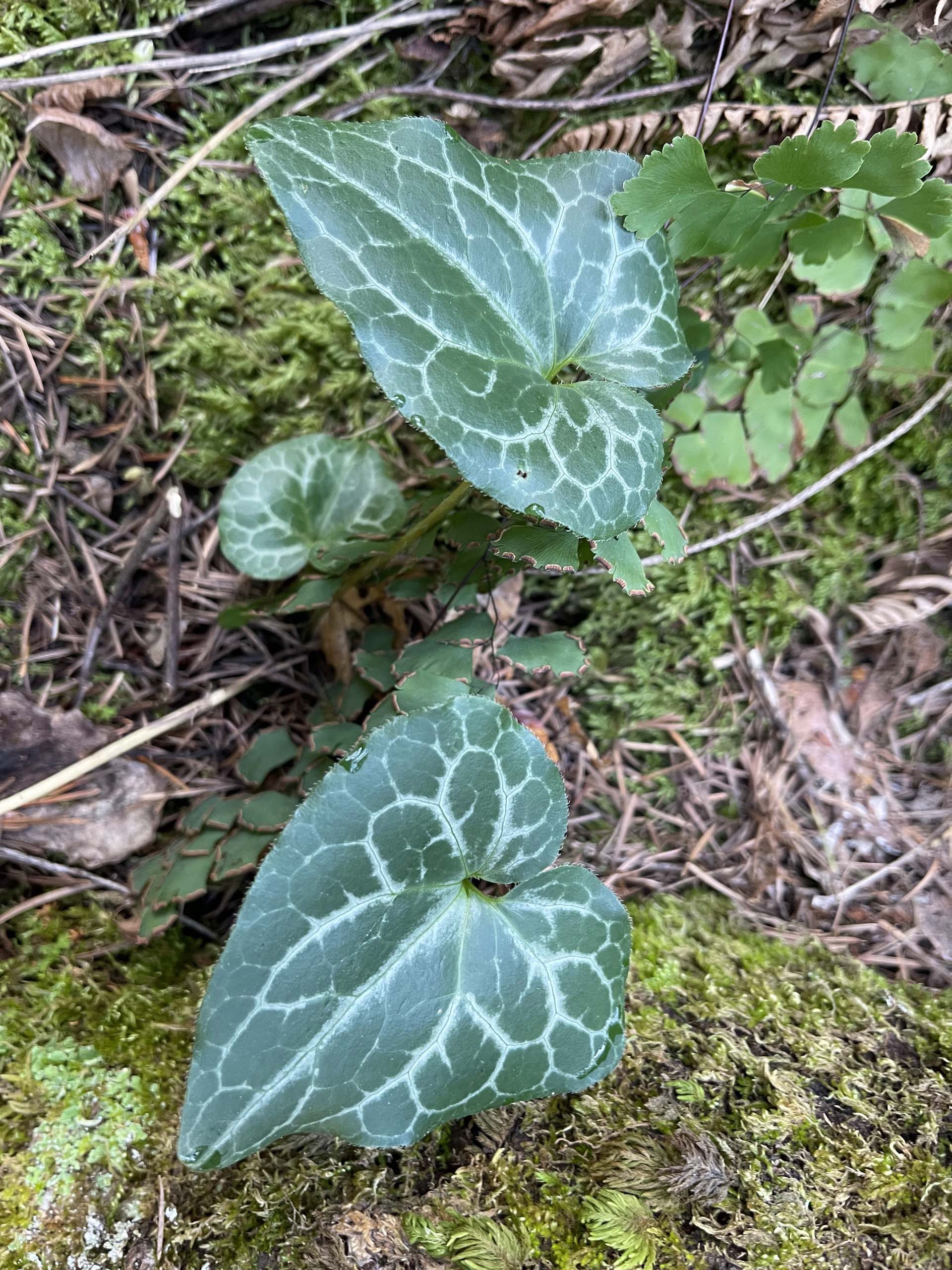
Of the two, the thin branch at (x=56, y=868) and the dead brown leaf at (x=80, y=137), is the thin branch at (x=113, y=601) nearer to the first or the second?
the thin branch at (x=56, y=868)

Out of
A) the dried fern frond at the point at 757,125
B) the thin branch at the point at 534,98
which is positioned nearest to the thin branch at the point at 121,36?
the thin branch at the point at 534,98

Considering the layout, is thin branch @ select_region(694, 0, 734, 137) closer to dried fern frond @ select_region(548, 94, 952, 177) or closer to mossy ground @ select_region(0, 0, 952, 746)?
dried fern frond @ select_region(548, 94, 952, 177)

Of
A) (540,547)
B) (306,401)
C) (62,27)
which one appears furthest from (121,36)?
(540,547)

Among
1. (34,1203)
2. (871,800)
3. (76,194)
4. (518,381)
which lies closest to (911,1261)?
(871,800)

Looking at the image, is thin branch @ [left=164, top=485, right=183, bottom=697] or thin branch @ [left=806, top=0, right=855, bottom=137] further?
thin branch @ [left=164, top=485, right=183, bottom=697]

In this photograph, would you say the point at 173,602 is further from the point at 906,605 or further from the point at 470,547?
the point at 906,605

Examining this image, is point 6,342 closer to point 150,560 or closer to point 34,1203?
point 150,560

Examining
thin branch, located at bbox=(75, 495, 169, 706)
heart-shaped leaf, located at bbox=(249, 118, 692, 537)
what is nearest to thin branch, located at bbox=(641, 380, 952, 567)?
heart-shaped leaf, located at bbox=(249, 118, 692, 537)
